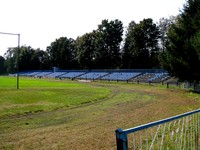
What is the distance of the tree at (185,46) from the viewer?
2661 cm

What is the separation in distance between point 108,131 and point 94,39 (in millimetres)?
71410

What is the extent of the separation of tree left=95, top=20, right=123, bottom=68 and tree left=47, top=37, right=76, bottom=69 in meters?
19.7

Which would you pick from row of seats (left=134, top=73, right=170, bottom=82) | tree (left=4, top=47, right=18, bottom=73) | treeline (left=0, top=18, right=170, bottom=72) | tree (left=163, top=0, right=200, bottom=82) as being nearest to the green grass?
tree (left=163, top=0, right=200, bottom=82)

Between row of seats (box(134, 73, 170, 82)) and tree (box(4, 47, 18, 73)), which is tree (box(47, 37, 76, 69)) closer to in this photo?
tree (box(4, 47, 18, 73))

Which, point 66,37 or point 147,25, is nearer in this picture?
point 147,25

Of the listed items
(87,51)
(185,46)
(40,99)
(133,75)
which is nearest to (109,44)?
(87,51)

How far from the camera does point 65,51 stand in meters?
93.1

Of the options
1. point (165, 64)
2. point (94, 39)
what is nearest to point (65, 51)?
point (94, 39)

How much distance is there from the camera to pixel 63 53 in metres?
93.1

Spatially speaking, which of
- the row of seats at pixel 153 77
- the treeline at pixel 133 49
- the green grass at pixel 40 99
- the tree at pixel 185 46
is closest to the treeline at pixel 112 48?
the treeline at pixel 133 49

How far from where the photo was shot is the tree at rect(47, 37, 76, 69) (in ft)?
304

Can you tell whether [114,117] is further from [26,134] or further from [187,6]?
[187,6]

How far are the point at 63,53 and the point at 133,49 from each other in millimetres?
34150

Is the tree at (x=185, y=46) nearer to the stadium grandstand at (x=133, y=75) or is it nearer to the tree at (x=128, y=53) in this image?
the stadium grandstand at (x=133, y=75)
